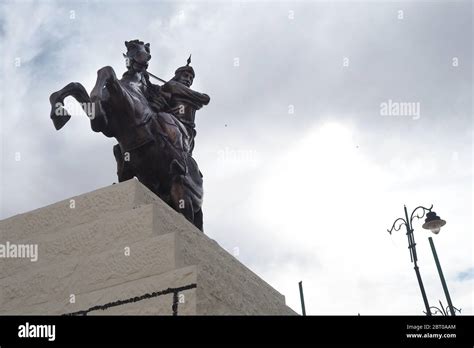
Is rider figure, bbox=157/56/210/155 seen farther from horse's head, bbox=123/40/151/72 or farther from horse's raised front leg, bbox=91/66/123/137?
horse's raised front leg, bbox=91/66/123/137

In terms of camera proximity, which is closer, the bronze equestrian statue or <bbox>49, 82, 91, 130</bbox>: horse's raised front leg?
<bbox>49, 82, 91, 130</bbox>: horse's raised front leg

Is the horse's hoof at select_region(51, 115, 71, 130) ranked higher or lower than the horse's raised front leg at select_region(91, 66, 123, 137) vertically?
lower

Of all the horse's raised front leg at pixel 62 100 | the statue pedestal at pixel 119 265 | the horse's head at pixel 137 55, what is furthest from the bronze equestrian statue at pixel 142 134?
the statue pedestal at pixel 119 265

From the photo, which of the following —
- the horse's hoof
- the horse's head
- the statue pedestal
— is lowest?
the statue pedestal

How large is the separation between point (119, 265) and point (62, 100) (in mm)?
2095

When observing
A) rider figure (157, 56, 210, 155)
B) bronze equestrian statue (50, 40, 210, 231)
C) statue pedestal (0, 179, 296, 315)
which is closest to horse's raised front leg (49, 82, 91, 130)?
bronze equestrian statue (50, 40, 210, 231)

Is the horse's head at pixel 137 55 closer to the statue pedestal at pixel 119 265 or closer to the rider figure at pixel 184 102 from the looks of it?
the rider figure at pixel 184 102

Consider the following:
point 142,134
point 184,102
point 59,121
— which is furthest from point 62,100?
point 184,102

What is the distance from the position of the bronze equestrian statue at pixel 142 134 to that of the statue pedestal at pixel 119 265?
1.04 metres

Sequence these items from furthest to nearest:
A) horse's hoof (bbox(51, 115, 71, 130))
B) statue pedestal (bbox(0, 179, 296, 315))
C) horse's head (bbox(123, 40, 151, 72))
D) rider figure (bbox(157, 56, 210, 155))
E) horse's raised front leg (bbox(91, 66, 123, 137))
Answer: rider figure (bbox(157, 56, 210, 155)), horse's head (bbox(123, 40, 151, 72)), horse's raised front leg (bbox(91, 66, 123, 137)), horse's hoof (bbox(51, 115, 71, 130)), statue pedestal (bbox(0, 179, 296, 315))

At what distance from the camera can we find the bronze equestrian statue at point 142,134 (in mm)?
6770

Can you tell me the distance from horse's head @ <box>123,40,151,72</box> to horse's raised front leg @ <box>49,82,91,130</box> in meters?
1.46

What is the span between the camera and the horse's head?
26.7 ft
